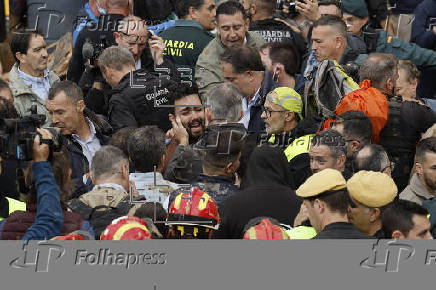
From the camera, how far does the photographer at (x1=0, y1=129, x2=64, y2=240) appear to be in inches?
255

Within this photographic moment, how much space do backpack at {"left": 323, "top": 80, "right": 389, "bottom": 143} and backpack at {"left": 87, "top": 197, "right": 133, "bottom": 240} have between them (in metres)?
2.05

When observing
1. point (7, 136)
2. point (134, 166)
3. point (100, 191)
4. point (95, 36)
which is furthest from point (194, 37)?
point (7, 136)

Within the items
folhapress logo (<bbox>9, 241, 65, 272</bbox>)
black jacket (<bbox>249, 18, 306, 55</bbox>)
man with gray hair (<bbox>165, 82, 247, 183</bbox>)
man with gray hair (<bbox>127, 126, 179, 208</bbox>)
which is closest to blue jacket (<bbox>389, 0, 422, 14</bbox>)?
black jacket (<bbox>249, 18, 306, 55</bbox>)

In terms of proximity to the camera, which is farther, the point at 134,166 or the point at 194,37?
the point at 194,37

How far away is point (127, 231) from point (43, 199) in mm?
552

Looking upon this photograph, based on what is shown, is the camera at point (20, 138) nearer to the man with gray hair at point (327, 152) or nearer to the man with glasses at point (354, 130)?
the man with gray hair at point (327, 152)

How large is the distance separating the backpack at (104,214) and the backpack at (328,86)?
7.48 ft

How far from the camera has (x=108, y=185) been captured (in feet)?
24.6

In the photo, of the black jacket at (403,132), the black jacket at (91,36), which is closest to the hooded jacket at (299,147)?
the black jacket at (403,132)

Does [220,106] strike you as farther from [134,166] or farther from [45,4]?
[45,4]

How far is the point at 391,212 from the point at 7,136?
2.33 m

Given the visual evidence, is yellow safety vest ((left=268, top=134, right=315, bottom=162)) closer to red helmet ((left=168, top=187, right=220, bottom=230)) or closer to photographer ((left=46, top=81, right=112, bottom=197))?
photographer ((left=46, top=81, right=112, bottom=197))

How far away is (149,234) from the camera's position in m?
6.33

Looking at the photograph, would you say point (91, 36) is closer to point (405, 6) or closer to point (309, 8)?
point (309, 8)
